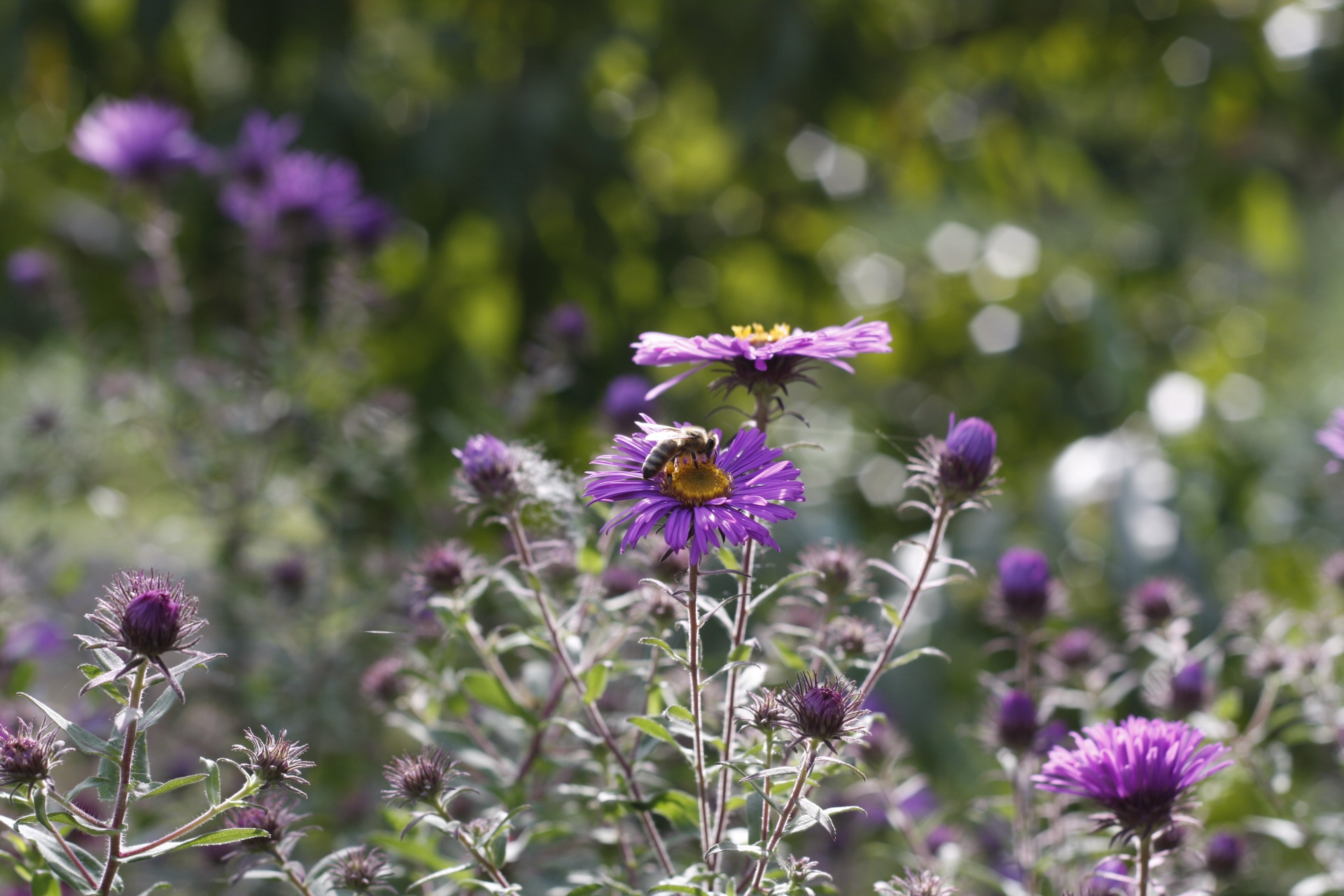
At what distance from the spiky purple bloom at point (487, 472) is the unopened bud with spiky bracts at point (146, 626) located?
0.14 m

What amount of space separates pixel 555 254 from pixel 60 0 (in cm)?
69

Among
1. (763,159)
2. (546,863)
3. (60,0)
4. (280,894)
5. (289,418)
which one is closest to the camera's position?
(546,863)

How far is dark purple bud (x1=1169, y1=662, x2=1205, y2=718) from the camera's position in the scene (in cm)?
62

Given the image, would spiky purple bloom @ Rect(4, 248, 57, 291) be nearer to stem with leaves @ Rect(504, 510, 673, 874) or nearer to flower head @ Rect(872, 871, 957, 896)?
stem with leaves @ Rect(504, 510, 673, 874)

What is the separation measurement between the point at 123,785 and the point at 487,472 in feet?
0.65

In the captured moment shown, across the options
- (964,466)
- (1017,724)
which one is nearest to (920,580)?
(964,466)

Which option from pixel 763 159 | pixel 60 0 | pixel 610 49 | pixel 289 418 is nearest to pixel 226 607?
pixel 289 418

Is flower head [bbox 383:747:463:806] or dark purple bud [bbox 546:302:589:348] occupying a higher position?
dark purple bud [bbox 546:302:589:348]

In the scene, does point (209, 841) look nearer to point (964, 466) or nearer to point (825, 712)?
point (825, 712)

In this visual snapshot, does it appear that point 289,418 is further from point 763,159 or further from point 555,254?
point 763,159

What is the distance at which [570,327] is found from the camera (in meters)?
0.93

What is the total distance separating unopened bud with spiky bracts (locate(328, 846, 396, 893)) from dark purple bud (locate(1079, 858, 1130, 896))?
313mm

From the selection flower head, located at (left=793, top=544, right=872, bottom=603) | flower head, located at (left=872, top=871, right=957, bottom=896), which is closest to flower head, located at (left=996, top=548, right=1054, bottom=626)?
flower head, located at (left=793, top=544, right=872, bottom=603)

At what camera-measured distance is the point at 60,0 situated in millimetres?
1331
